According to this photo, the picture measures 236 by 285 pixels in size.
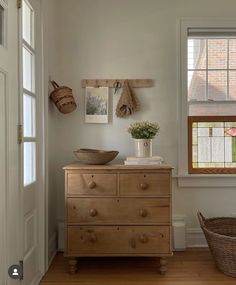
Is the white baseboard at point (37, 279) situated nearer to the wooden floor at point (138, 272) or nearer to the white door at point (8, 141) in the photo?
the wooden floor at point (138, 272)

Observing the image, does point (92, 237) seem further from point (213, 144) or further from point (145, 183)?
point (213, 144)

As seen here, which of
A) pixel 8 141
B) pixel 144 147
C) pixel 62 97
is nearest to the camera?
pixel 8 141

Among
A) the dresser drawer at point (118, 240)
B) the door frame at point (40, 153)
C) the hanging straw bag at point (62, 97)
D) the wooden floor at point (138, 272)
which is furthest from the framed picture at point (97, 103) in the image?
the wooden floor at point (138, 272)

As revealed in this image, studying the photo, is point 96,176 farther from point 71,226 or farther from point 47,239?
point 47,239

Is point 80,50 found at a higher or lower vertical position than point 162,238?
higher

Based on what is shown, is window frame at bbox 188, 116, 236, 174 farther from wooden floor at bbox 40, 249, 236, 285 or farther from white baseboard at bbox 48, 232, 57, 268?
white baseboard at bbox 48, 232, 57, 268

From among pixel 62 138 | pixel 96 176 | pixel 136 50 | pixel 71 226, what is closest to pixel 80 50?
pixel 136 50

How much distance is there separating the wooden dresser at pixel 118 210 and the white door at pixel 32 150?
23 centimetres

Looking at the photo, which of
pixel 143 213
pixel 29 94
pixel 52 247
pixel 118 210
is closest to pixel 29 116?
pixel 29 94

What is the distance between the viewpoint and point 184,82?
2982mm

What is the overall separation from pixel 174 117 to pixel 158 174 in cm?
82

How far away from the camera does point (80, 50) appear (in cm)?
301

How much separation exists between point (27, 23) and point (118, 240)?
1.73 meters

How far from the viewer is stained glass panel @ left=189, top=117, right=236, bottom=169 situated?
3070 mm
